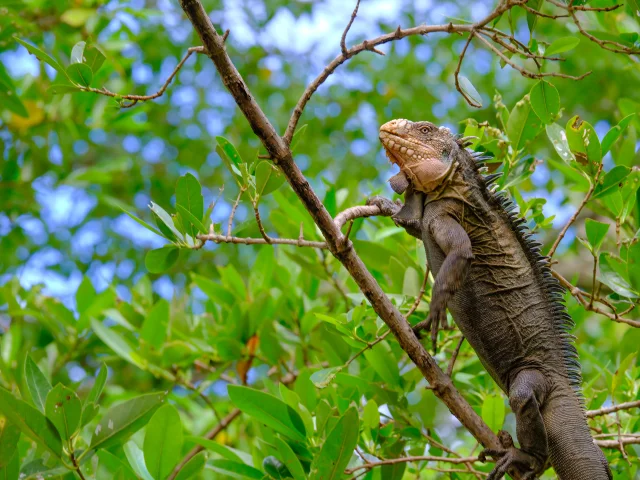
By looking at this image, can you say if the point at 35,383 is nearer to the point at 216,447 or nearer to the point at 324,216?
the point at 216,447

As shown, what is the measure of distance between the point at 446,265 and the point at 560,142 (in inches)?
33.6

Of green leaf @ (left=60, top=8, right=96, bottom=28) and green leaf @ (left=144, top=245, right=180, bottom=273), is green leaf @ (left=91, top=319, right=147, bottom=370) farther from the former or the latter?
green leaf @ (left=60, top=8, right=96, bottom=28)

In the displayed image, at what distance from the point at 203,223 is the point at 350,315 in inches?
24.8

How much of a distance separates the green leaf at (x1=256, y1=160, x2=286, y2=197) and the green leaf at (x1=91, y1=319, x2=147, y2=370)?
1.65 metres

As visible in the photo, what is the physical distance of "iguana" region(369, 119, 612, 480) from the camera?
8.86 feet

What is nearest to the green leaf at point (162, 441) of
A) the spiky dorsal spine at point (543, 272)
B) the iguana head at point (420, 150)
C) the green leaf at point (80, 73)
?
the green leaf at point (80, 73)

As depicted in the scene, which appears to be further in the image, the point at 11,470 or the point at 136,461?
the point at 136,461

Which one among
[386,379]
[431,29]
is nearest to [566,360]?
[386,379]

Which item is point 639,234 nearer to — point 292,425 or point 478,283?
point 478,283

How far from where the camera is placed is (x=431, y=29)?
8.07 ft

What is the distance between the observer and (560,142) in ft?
A: 9.80

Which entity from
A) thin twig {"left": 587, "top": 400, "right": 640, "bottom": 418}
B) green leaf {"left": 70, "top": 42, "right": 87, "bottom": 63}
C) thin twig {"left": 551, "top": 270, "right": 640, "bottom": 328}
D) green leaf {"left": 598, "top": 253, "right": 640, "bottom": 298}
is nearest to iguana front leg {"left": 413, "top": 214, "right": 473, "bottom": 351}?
→ thin twig {"left": 551, "top": 270, "right": 640, "bottom": 328}

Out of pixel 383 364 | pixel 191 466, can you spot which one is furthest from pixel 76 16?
pixel 191 466

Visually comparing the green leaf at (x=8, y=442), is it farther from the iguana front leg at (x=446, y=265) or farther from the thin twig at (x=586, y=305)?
the thin twig at (x=586, y=305)
